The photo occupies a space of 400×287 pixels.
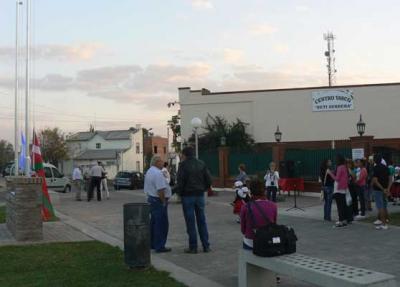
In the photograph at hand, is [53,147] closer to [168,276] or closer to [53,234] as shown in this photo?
[53,234]

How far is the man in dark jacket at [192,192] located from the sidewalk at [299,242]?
37 centimetres

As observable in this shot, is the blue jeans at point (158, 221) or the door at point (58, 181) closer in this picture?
the blue jeans at point (158, 221)

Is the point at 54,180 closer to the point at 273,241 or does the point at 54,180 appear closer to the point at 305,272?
the point at 273,241

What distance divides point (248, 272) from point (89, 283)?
216cm

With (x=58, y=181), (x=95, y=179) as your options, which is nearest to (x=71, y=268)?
(x=95, y=179)

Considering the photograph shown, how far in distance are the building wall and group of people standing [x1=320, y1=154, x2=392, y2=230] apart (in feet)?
105

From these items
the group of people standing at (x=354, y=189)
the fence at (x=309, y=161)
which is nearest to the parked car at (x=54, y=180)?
the fence at (x=309, y=161)

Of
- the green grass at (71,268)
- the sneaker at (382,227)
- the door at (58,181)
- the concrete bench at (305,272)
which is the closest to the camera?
the concrete bench at (305,272)

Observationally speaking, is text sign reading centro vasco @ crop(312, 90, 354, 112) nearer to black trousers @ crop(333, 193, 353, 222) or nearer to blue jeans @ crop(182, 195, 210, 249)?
black trousers @ crop(333, 193, 353, 222)

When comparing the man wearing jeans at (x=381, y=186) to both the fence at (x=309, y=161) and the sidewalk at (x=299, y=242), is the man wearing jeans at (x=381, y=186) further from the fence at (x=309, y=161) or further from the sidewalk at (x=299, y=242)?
the fence at (x=309, y=161)

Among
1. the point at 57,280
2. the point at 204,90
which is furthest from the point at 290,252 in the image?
the point at 204,90

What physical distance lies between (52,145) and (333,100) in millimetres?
53281

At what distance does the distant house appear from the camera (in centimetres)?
9719

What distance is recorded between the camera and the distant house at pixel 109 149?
9719cm
